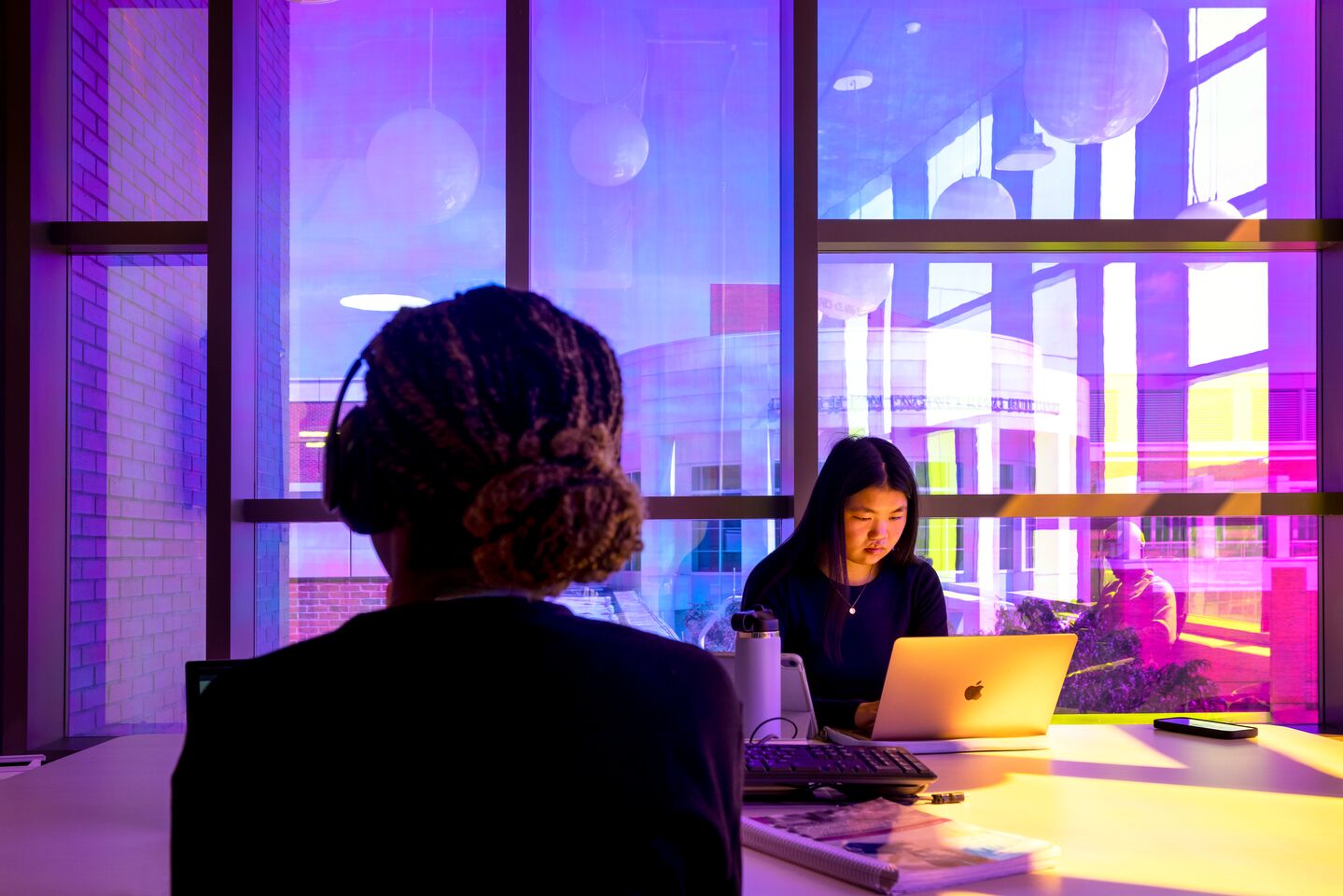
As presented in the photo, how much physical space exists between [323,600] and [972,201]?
8.68 feet

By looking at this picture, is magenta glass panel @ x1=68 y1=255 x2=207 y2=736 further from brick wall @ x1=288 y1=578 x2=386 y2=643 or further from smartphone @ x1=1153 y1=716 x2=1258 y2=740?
smartphone @ x1=1153 y1=716 x2=1258 y2=740

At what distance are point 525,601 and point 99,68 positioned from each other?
141 inches

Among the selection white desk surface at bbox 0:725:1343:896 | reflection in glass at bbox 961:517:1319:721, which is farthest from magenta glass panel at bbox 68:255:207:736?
reflection in glass at bbox 961:517:1319:721

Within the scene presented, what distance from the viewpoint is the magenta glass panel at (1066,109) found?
11.4ft

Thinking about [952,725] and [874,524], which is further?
[874,524]

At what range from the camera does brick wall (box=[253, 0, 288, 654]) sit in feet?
11.3

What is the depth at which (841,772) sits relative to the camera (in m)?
1.48

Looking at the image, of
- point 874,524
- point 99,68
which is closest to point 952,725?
point 874,524

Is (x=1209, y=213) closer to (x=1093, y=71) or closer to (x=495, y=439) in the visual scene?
(x=1093, y=71)

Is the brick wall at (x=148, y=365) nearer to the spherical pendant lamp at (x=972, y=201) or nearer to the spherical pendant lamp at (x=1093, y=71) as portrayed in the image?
the spherical pendant lamp at (x=972, y=201)

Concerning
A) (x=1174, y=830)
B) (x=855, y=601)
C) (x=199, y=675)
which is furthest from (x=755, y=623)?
(x=855, y=601)

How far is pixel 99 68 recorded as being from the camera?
3.48 metres

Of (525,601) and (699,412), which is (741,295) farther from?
(525,601)

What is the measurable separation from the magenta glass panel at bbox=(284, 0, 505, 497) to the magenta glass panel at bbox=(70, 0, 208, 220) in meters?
0.34
